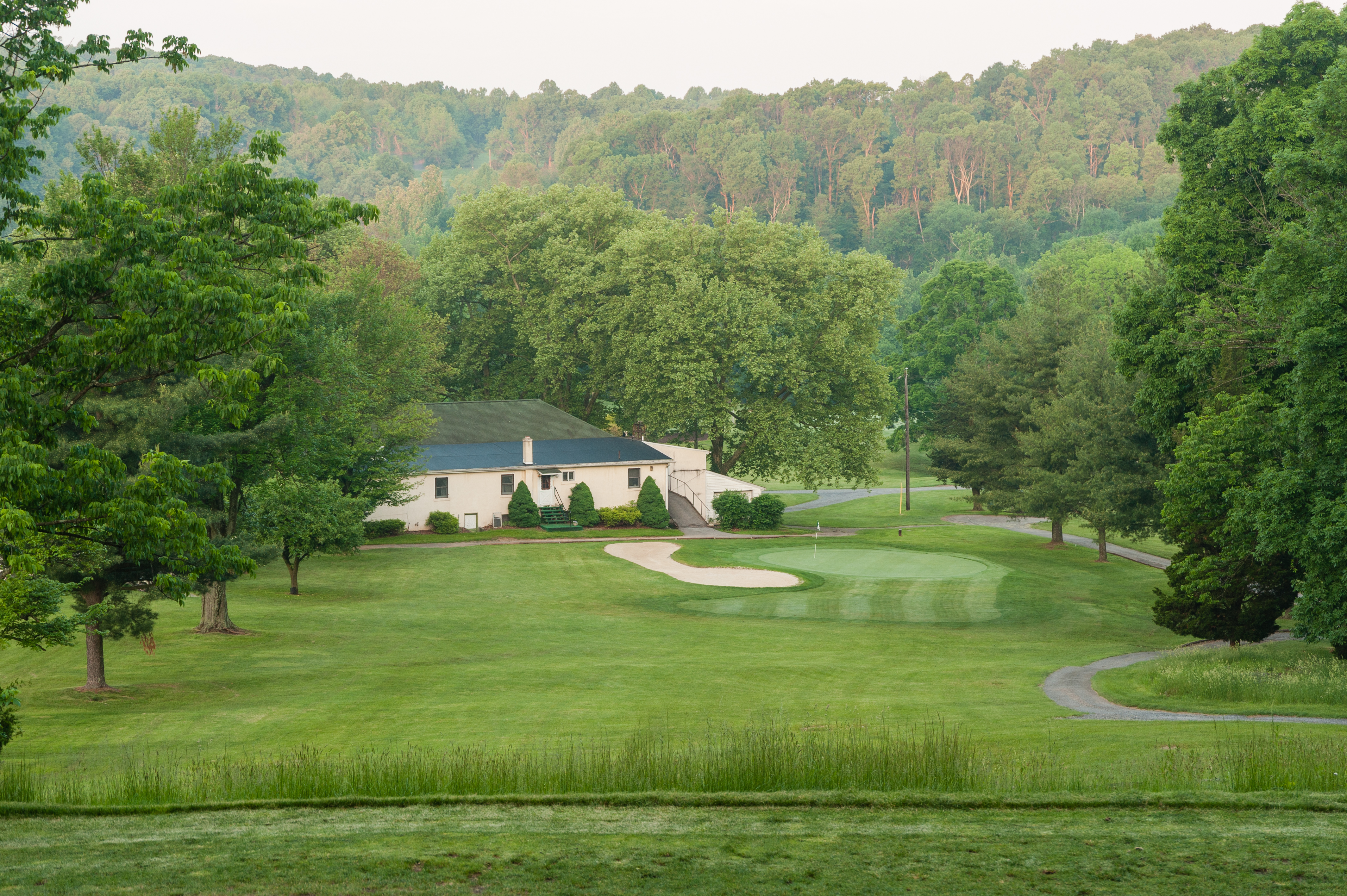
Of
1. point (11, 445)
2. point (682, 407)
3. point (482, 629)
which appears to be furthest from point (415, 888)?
point (682, 407)

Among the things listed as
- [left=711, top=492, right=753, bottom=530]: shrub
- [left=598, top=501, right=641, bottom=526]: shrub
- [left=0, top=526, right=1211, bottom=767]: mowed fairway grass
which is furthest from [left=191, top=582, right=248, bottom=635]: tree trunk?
[left=711, top=492, right=753, bottom=530]: shrub

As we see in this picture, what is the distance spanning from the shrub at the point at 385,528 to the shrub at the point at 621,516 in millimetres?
9977

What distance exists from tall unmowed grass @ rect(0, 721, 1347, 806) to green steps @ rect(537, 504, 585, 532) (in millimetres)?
42995

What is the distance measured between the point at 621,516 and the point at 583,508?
2.00m

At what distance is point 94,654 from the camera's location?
2377 cm

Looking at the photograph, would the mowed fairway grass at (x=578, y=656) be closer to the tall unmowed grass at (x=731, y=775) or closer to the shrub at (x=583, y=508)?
the tall unmowed grass at (x=731, y=775)

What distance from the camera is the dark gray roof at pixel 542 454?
58344mm

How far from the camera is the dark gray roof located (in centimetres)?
5834

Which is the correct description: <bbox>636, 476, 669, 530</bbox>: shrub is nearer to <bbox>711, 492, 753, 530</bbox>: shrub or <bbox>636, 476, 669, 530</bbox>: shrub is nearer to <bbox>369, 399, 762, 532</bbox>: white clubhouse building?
<bbox>369, 399, 762, 532</bbox>: white clubhouse building

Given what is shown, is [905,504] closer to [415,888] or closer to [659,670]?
[659,670]

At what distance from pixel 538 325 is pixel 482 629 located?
40579 mm

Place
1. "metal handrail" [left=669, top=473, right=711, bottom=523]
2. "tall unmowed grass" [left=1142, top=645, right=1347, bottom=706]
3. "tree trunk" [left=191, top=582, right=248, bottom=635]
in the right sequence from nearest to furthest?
"tall unmowed grass" [left=1142, top=645, right=1347, bottom=706] → "tree trunk" [left=191, top=582, right=248, bottom=635] → "metal handrail" [left=669, top=473, right=711, bottom=523]

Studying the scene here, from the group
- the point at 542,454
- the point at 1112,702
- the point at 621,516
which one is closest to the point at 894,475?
the point at 621,516

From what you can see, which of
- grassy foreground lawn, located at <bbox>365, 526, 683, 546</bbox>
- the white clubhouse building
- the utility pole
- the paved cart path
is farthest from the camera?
the utility pole
